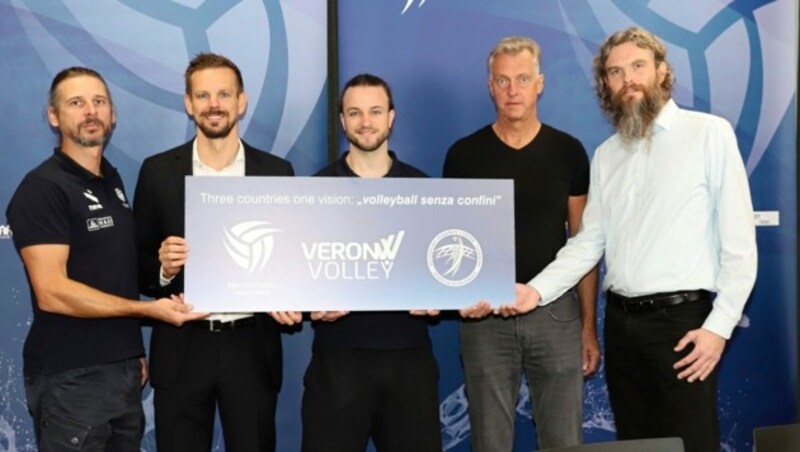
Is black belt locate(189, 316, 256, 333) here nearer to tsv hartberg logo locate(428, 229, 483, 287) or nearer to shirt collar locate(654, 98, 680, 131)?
tsv hartberg logo locate(428, 229, 483, 287)

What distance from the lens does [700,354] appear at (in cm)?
292

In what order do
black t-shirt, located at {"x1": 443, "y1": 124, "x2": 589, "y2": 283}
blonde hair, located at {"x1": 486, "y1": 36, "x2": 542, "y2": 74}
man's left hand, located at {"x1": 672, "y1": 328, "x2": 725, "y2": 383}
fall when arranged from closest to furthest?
man's left hand, located at {"x1": 672, "y1": 328, "x2": 725, "y2": 383} < black t-shirt, located at {"x1": 443, "y1": 124, "x2": 589, "y2": 283} < blonde hair, located at {"x1": 486, "y1": 36, "x2": 542, "y2": 74}

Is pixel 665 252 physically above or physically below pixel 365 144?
below

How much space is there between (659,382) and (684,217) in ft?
1.87

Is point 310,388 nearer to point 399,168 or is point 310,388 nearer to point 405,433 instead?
point 405,433

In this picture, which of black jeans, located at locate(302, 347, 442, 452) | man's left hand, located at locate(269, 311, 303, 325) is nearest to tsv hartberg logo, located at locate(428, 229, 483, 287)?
black jeans, located at locate(302, 347, 442, 452)

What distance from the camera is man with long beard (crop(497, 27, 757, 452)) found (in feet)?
9.68

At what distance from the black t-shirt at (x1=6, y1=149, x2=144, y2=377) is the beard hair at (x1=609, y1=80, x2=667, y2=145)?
184 cm

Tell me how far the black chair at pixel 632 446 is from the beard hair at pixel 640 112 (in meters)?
1.41

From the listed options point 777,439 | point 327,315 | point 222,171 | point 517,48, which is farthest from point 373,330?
point 777,439

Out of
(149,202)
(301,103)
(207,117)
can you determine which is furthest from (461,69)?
(149,202)

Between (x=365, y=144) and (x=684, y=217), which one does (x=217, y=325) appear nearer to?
(x=365, y=144)

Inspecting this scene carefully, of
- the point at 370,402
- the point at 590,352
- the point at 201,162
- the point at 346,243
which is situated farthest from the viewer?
the point at 590,352

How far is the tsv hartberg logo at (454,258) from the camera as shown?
3166mm
